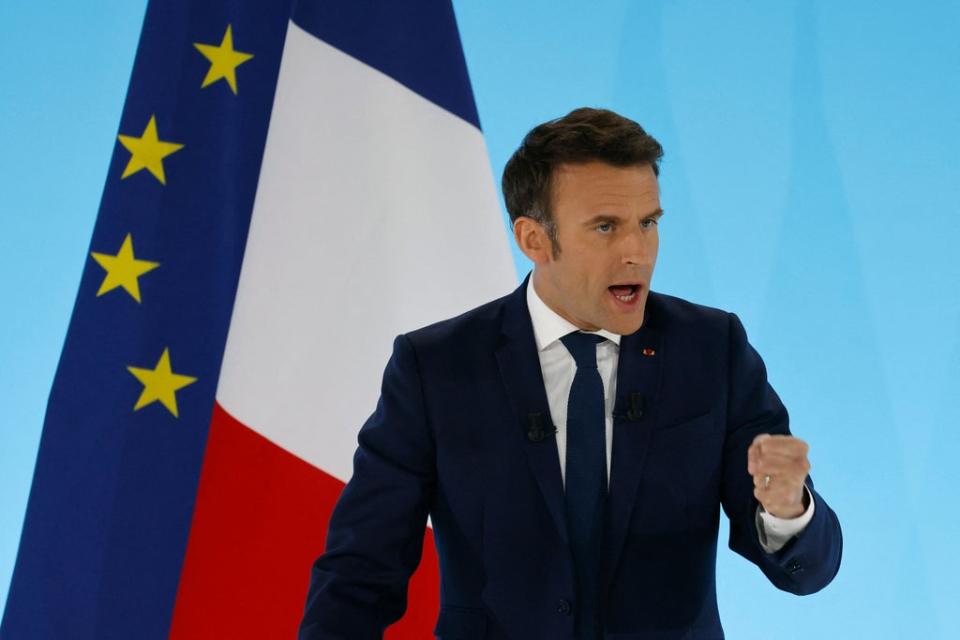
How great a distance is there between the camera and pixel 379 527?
5.58 feet

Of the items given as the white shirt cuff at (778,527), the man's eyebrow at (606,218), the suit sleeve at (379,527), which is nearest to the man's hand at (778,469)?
the white shirt cuff at (778,527)

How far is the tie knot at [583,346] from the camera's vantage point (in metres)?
1.72

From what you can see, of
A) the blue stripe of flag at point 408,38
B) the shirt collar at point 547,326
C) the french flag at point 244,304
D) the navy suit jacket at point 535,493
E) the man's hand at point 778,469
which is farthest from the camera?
the blue stripe of flag at point 408,38

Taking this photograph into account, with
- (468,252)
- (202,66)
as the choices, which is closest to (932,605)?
(468,252)

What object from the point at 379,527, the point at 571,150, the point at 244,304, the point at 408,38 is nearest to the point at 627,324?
the point at 571,150

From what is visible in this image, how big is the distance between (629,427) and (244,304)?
127cm

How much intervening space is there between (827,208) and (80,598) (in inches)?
87.7

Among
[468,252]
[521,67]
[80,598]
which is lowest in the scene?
[80,598]

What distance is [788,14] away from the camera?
11.1ft

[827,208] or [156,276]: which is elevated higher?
[827,208]

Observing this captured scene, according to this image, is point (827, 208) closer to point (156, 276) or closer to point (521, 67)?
point (521, 67)

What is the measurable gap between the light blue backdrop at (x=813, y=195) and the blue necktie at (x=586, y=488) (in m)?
1.71

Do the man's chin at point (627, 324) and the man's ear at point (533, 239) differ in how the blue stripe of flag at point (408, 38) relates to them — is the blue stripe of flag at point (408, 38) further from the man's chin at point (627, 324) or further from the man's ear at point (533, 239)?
the man's chin at point (627, 324)

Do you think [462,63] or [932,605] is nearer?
[462,63]
